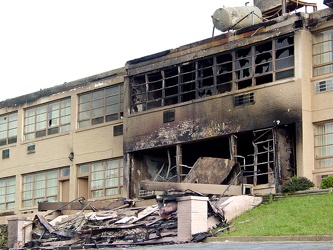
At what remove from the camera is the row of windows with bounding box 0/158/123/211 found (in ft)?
120

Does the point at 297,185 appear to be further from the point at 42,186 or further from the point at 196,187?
the point at 42,186

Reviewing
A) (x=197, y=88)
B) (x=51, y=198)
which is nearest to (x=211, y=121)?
(x=197, y=88)

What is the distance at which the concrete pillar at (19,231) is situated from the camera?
2884 cm

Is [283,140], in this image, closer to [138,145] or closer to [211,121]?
[211,121]

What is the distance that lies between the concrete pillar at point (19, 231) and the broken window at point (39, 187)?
994 cm

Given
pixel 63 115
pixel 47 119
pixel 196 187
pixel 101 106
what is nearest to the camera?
pixel 196 187

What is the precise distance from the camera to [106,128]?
37.2 metres

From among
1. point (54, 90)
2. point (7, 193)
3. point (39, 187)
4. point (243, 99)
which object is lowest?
point (7, 193)

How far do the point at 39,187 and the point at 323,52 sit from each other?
17.2 meters

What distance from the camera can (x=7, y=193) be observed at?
42125mm

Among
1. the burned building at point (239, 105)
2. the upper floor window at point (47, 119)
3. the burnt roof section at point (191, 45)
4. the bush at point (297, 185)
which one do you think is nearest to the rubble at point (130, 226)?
the bush at point (297, 185)

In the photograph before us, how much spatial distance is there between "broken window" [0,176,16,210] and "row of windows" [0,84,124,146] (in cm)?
207

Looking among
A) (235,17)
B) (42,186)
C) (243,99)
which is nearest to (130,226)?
(243,99)

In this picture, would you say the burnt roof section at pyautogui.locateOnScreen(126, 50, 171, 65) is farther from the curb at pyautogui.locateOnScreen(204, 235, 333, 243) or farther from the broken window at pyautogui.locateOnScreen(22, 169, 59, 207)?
the curb at pyautogui.locateOnScreen(204, 235, 333, 243)
